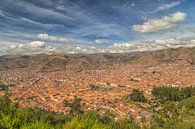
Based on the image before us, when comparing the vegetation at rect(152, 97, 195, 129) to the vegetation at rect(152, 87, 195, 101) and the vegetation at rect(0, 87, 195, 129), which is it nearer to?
the vegetation at rect(0, 87, 195, 129)

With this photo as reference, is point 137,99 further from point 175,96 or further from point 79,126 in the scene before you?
point 79,126

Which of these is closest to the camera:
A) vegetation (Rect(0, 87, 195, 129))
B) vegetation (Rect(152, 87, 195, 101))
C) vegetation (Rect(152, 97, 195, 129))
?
vegetation (Rect(0, 87, 195, 129))

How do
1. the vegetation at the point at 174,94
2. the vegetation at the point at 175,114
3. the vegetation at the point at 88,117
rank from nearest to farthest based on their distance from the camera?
the vegetation at the point at 88,117 → the vegetation at the point at 175,114 → the vegetation at the point at 174,94

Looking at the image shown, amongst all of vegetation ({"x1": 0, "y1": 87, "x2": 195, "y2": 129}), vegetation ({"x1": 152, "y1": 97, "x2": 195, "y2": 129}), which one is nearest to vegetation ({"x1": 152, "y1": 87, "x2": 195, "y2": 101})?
vegetation ({"x1": 0, "y1": 87, "x2": 195, "y2": 129})

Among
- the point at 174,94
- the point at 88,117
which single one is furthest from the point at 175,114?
the point at 88,117

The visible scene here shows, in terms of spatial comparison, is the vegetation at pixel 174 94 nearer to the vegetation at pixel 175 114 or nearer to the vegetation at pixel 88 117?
the vegetation at pixel 88 117

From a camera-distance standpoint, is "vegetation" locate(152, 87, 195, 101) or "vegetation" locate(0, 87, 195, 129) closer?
"vegetation" locate(0, 87, 195, 129)

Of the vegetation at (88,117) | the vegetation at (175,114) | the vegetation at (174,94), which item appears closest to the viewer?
the vegetation at (88,117)

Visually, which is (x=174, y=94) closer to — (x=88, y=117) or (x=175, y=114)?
(x=175, y=114)

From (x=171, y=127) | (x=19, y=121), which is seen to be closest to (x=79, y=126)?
(x=19, y=121)

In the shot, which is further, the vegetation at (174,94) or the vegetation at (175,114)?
the vegetation at (174,94)

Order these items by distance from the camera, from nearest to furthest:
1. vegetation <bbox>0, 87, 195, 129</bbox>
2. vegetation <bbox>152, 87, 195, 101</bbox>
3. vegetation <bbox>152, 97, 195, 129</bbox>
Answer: vegetation <bbox>0, 87, 195, 129</bbox> < vegetation <bbox>152, 97, 195, 129</bbox> < vegetation <bbox>152, 87, 195, 101</bbox>

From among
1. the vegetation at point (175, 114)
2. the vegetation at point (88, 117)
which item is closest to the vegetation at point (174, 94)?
the vegetation at point (88, 117)
